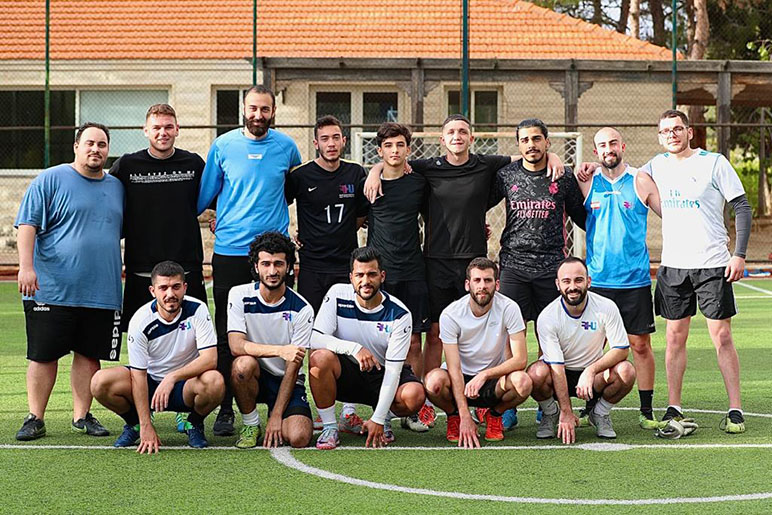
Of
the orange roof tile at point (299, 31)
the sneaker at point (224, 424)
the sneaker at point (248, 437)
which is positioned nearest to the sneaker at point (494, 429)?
the sneaker at point (248, 437)

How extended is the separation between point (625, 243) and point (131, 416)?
10.6ft

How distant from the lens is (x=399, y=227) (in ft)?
24.4

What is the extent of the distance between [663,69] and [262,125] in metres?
14.2

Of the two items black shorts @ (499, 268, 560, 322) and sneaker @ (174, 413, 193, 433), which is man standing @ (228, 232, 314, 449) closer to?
sneaker @ (174, 413, 193, 433)

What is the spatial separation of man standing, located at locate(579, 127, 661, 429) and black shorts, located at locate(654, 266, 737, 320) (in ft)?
0.37

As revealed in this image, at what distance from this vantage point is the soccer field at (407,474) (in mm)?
5414

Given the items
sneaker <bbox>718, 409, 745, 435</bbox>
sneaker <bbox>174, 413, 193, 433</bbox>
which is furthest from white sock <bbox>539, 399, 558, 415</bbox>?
sneaker <bbox>174, 413, 193, 433</bbox>

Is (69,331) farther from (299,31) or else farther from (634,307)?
(299,31)

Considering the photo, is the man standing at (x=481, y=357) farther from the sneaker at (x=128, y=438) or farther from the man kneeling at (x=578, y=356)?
the sneaker at (x=128, y=438)

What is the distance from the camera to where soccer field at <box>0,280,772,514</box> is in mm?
5414

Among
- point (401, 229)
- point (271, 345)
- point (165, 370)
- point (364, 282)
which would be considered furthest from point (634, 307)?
point (165, 370)

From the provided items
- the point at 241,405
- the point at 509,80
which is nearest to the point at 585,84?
the point at 509,80

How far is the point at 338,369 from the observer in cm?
691

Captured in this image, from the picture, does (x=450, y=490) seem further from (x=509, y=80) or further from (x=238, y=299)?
(x=509, y=80)
